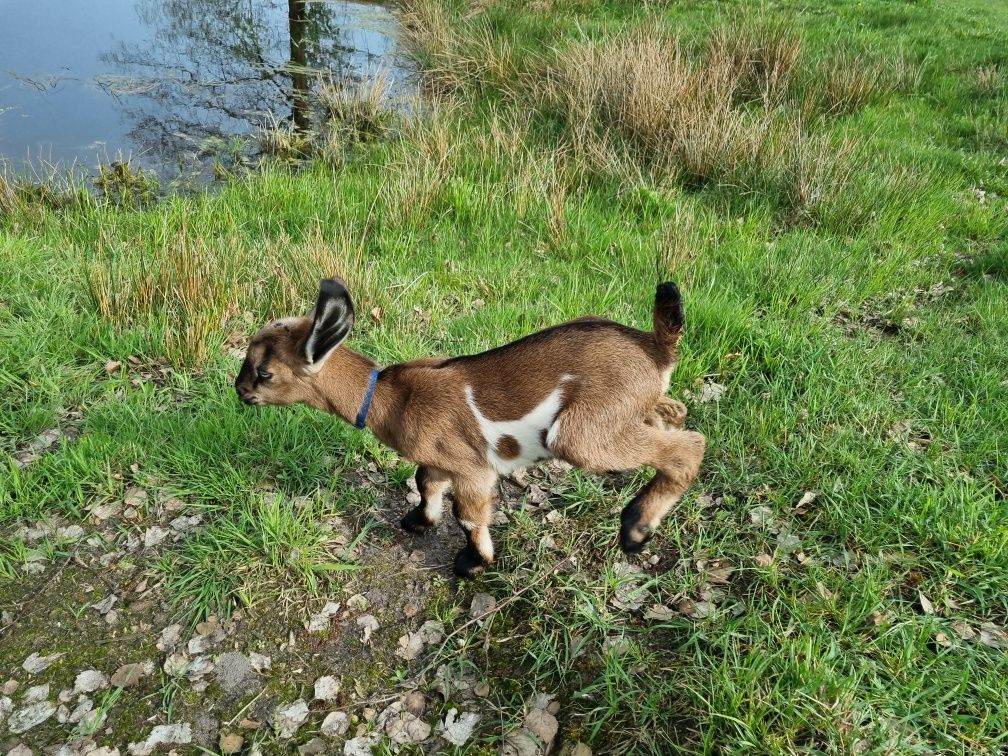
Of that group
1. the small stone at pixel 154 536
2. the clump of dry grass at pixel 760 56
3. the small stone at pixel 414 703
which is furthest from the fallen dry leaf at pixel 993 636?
the clump of dry grass at pixel 760 56

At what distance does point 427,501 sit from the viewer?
3451 millimetres

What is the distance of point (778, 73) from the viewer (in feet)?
29.2

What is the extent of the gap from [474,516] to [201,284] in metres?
2.98

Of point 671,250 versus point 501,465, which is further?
point 671,250

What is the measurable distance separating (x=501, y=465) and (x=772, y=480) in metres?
1.56

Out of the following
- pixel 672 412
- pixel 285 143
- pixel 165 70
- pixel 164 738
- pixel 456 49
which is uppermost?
pixel 456 49

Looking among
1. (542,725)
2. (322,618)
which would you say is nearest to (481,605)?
(542,725)

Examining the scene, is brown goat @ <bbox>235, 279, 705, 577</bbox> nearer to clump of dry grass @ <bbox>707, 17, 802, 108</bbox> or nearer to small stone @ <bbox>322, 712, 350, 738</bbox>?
small stone @ <bbox>322, 712, 350, 738</bbox>

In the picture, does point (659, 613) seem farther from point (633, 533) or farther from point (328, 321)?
point (328, 321)

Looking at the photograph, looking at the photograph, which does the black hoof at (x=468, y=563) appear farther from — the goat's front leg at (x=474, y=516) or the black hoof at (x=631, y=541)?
the black hoof at (x=631, y=541)

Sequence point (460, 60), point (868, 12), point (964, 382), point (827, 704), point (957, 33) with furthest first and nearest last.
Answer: point (868, 12), point (957, 33), point (460, 60), point (964, 382), point (827, 704)

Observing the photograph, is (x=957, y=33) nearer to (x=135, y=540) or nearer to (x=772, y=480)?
(x=772, y=480)

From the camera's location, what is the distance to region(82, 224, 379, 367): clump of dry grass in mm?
4680

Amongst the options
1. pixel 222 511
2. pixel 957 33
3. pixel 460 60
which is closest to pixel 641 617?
pixel 222 511
